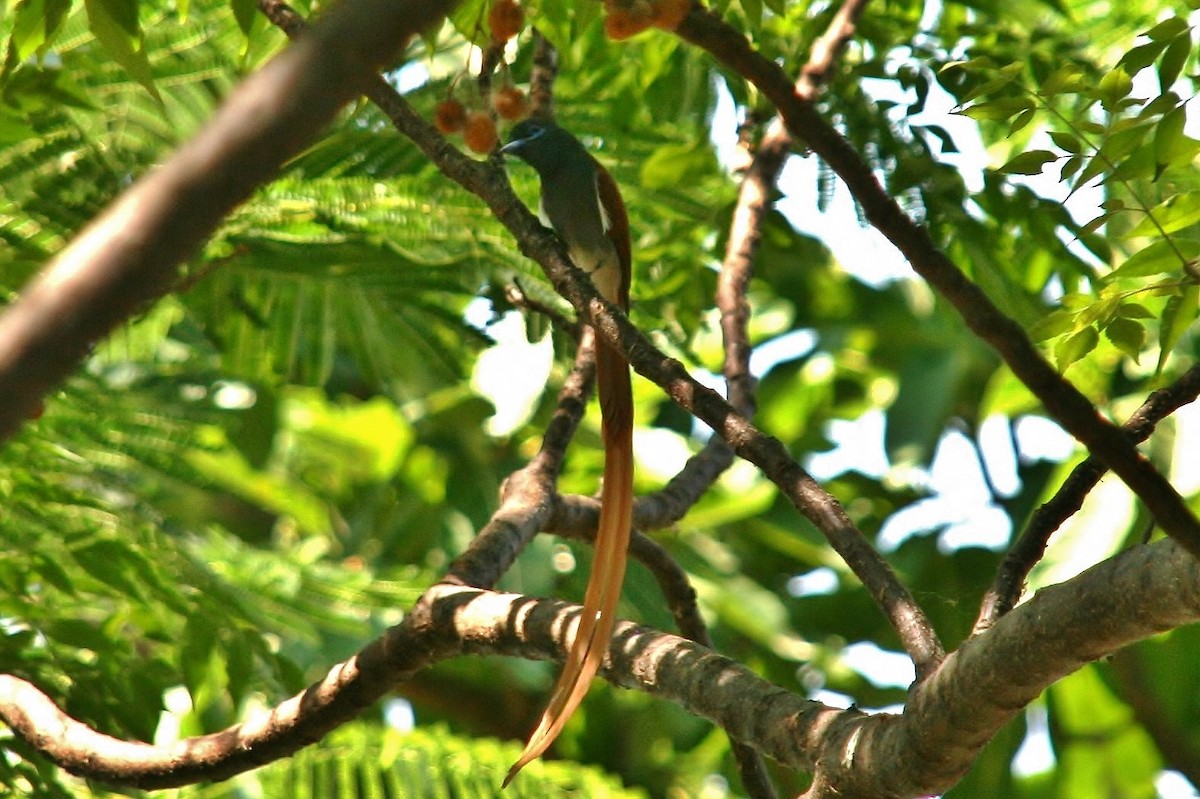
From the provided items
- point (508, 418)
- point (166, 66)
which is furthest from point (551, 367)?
point (166, 66)

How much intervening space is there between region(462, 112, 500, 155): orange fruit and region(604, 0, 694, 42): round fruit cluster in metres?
0.36

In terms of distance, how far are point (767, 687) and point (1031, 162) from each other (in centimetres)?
59

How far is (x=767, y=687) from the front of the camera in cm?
137

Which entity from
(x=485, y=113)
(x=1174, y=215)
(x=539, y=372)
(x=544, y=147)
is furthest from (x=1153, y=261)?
(x=539, y=372)

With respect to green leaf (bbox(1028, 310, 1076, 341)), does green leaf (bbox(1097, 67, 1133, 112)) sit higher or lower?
higher

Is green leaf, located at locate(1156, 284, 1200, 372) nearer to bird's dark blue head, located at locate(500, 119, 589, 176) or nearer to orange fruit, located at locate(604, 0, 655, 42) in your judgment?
orange fruit, located at locate(604, 0, 655, 42)

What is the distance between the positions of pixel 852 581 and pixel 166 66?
3.05 metres

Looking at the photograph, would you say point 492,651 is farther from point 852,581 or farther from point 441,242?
point 852,581

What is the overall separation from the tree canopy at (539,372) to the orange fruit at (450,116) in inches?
1.5

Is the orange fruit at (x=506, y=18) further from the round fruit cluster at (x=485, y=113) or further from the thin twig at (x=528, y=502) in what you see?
the thin twig at (x=528, y=502)

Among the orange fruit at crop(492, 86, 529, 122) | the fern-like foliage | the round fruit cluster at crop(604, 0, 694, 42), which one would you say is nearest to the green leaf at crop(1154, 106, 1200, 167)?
the round fruit cluster at crop(604, 0, 694, 42)

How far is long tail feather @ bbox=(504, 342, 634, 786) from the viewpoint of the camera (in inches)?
63.8

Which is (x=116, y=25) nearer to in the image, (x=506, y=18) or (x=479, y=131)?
(x=506, y=18)

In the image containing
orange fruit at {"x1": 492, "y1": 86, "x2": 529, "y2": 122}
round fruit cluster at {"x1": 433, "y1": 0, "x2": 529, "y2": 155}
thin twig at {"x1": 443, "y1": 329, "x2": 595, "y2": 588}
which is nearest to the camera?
thin twig at {"x1": 443, "y1": 329, "x2": 595, "y2": 588}
